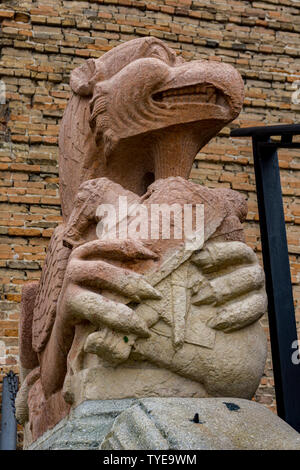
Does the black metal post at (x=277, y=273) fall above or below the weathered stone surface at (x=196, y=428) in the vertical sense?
above

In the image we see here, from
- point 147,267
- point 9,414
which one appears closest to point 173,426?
point 147,267

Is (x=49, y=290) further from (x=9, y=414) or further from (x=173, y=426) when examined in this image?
(x=9, y=414)

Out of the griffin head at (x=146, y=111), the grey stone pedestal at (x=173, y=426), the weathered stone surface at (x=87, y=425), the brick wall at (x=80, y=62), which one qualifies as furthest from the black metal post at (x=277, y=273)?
the brick wall at (x=80, y=62)

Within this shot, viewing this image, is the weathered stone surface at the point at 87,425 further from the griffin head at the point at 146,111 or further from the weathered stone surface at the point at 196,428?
the griffin head at the point at 146,111

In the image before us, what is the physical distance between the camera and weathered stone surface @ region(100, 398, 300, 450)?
2.27 metres

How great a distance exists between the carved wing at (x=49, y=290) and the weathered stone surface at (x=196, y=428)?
831 millimetres

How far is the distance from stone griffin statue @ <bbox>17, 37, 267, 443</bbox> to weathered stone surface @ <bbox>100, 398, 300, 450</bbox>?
0.22 meters

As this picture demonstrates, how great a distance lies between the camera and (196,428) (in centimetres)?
232

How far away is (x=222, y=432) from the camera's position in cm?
234

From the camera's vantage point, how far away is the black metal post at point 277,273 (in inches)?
163

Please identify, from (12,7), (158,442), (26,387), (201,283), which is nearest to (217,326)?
(201,283)

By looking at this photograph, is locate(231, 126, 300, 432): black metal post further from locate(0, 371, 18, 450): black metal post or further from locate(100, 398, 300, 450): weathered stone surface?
locate(0, 371, 18, 450): black metal post

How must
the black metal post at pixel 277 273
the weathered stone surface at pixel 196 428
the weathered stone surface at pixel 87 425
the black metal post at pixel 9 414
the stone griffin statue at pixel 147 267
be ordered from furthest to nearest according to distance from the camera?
the black metal post at pixel 9 414 → the black metal post at pixel 277 273 → the stone griffin statue at pixel 147 267 → the weathered stone surface at pixel 87 425 → the weathered stone surface at pixel 196 428
